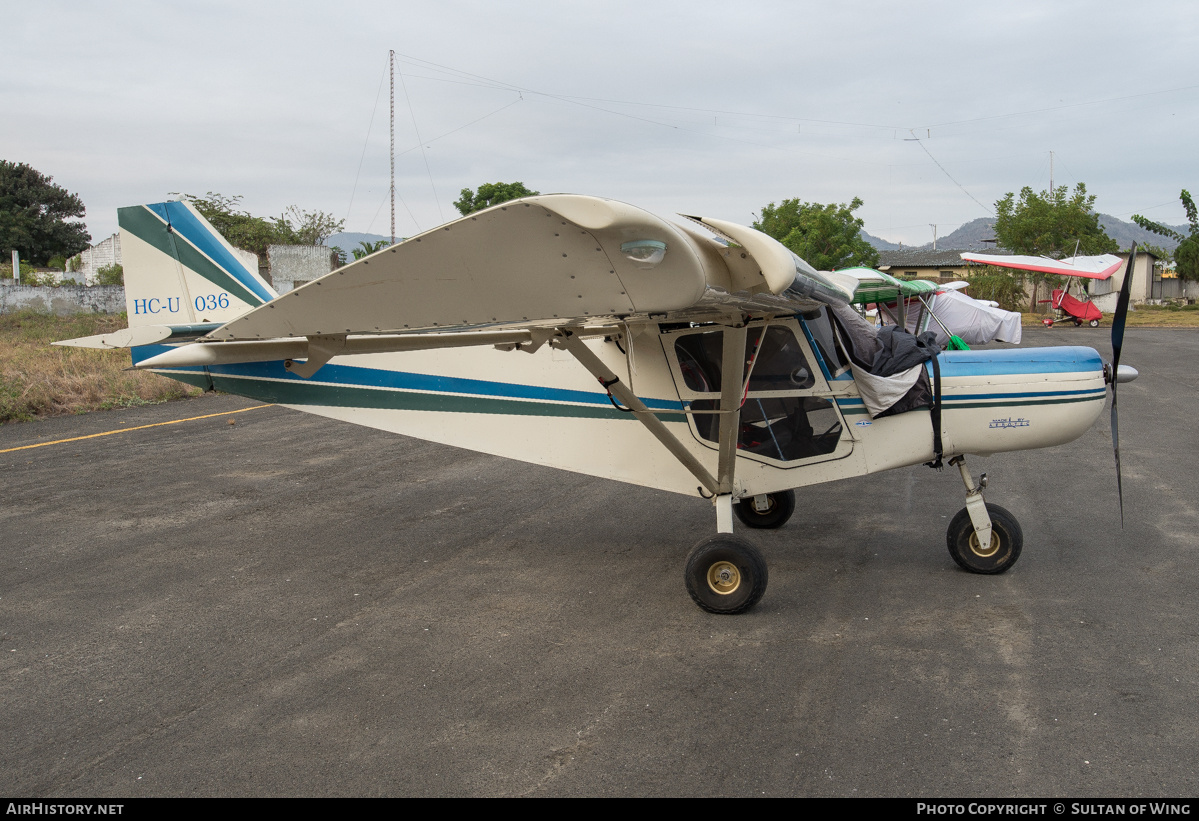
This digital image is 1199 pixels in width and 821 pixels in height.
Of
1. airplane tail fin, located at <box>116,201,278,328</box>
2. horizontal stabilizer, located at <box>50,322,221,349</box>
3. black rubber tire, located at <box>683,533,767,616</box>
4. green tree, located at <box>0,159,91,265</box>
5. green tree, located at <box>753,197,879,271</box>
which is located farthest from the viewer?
green tree, located at <box>0,159,91,265</box>

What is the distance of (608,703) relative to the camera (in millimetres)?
3875

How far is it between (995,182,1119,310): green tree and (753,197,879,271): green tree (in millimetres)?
14122

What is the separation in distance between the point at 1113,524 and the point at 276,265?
85.3 ft

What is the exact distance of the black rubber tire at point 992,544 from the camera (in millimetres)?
5316

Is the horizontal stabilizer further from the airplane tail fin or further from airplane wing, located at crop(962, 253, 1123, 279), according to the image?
airplane wing, located at crop(962, 253, 1123, 279)

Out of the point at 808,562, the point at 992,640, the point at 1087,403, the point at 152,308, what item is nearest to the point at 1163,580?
the point at 1087,403

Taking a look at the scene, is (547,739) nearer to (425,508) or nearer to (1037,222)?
(425,508)

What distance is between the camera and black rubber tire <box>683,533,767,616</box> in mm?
4812

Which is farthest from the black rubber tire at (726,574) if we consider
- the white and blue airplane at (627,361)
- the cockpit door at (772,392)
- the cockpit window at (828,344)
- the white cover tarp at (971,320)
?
the white cover tarp at (971,320)

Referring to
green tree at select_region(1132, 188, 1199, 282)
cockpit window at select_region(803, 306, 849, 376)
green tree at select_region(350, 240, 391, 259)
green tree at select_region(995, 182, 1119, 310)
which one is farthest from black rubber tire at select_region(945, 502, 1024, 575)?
green tree at select_region(1132, 188, 1199, 282)

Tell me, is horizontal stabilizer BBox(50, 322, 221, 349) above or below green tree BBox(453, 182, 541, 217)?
below

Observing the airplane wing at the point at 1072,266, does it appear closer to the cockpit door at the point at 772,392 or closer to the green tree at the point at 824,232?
the cockpit door at the point at 772,392

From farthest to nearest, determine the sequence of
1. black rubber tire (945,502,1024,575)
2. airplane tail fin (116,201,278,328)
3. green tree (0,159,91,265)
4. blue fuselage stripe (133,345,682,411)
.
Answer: green tree (0,159,91,265) < airplane tail fin (116,201,278,328) < blue fuselage stripe (133,345,682,411) < black rubber tire (945,502,1024,575)

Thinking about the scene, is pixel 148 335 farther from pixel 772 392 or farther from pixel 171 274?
pixel 772 392
